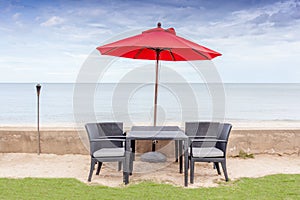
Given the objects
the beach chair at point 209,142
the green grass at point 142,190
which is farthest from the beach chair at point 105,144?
the beach chair at point 209,142

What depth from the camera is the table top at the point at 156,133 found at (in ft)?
12.7

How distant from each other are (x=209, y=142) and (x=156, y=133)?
0.85 meters

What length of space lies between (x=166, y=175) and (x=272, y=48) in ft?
65.3

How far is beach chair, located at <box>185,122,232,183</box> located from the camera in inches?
159

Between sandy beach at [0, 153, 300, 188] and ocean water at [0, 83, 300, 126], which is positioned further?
ocean water at [0, 83, 300, 126]

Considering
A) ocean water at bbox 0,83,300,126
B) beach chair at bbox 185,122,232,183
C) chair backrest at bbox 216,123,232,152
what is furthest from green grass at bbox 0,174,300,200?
ocean water at bbox 0,83,300,126

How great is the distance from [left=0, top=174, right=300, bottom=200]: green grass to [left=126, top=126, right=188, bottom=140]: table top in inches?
22.3

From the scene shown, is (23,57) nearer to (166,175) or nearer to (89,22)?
(89,22)

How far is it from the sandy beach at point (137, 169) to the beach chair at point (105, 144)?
0.87 feet

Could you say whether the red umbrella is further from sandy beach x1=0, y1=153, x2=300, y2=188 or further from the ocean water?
the ocean water

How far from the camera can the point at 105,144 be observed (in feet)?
14.9

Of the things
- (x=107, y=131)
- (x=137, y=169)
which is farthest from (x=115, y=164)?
(x=107, y=131)

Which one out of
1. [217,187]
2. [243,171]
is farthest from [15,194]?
[243,171]

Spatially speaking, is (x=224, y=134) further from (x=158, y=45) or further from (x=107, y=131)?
(x=107, y=131)
